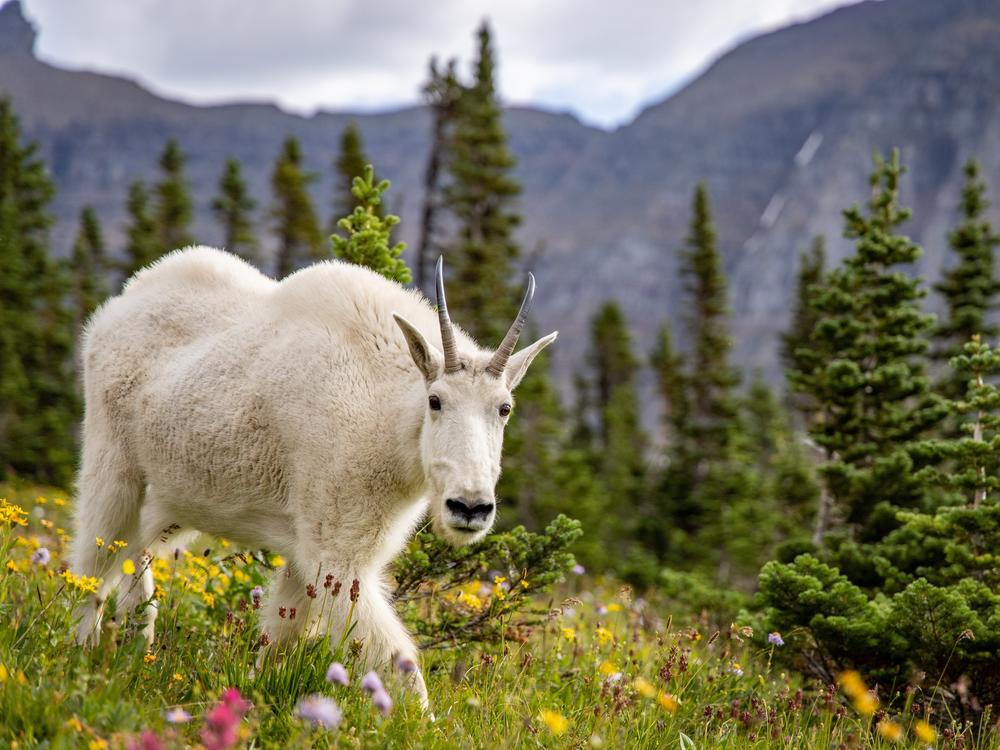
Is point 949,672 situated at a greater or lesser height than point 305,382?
lesser

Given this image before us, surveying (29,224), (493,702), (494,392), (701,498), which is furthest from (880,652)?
(29,224)

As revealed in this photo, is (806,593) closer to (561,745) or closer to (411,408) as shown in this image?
(561,745)

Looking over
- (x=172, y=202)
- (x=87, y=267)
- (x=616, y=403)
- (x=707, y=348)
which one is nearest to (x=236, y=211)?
(x=172, y=202)

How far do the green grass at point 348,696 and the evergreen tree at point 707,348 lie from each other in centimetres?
2528

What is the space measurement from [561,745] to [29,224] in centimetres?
4071

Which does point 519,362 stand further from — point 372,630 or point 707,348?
point 707,348


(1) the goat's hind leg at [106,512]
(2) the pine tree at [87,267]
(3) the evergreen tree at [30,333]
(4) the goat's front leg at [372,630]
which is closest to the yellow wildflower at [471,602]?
(4) the goat's front leg at [372,630]

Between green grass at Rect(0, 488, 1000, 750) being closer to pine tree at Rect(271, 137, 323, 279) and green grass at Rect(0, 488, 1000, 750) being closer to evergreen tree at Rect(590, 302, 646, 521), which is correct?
pine tree at Rect(271, 137, 323, 279)

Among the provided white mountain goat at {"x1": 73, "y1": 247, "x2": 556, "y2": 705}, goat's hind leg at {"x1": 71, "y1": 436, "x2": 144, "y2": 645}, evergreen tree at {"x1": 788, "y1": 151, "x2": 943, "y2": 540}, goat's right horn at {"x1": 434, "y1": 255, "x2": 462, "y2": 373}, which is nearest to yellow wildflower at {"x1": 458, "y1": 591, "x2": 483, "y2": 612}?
white mountain goat at {"x1": 73, "y1": 247, "x2": 556, "y2": 705}

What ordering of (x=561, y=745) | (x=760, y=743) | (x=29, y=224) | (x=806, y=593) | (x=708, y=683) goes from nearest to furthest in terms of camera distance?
(x=561, y=745) → (x=760, y=743) → (x=708, y=683) → (x=806, y=593) → (x=29, y=224)

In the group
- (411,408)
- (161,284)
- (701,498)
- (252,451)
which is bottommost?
(701,498)

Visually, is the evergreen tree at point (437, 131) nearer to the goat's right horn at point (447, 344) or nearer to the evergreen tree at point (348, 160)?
the evergreen tree at point (348, 160)

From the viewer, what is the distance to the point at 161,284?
5688 millimetres

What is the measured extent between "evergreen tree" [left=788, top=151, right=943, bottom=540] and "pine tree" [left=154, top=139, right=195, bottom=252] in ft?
109
